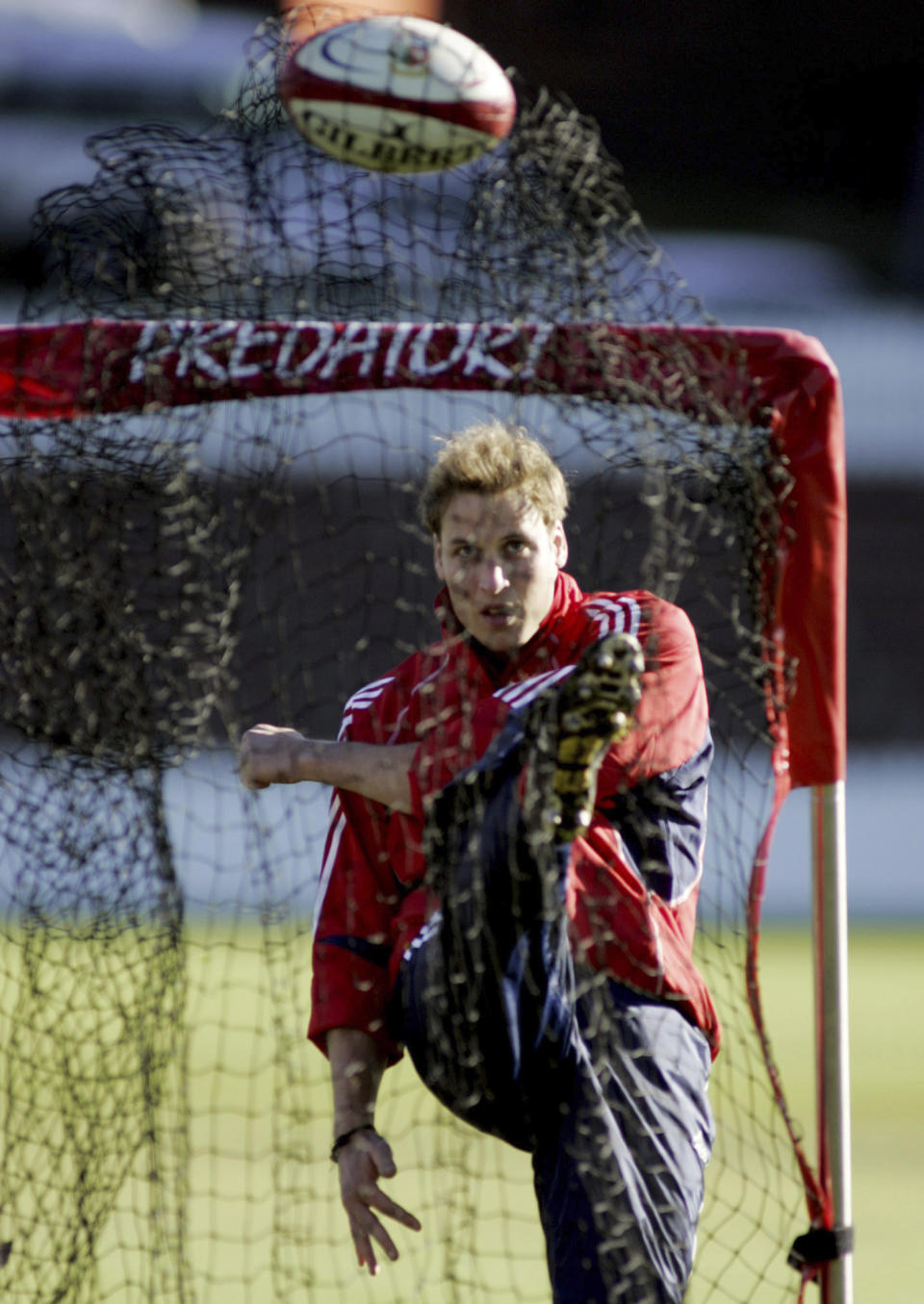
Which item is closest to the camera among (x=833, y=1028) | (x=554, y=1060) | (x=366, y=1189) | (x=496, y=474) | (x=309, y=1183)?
(x=554, y=1060)

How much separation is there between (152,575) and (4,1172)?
3.48 feet

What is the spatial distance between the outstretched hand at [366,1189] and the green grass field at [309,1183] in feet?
0.68

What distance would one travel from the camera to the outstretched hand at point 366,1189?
2.18 metres

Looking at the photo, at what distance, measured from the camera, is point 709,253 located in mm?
10070

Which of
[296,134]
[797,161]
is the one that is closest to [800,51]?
[797,161]

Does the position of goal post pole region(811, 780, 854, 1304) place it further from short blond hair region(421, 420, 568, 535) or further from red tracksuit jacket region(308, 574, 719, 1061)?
short blond hair region(421, 420, 568, 535)

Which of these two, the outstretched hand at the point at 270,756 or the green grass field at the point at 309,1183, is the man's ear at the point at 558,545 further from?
the green grass field at the point at 309,1183

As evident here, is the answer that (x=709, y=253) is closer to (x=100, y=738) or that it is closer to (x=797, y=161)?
(x=797, y=161)

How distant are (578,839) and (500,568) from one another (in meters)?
0.43

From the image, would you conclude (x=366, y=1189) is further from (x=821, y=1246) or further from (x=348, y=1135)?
(x=821, y=1246)

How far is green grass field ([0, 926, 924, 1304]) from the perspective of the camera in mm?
2744

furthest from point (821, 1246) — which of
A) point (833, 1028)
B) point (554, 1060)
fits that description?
point (554, 1060)

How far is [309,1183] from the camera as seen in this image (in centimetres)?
389

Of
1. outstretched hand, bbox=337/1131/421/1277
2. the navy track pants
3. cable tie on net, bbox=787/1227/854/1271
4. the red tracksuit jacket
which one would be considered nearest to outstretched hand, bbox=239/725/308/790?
the red tracksuit jacket
